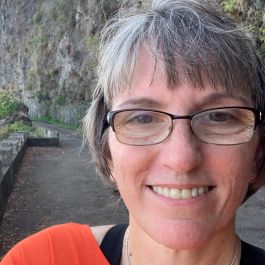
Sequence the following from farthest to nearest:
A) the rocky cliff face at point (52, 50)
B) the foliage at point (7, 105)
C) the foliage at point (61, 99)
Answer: the foliage at point (61, 99), the rocky cliff face at point (52, 50), the foliage at point (7, 105)

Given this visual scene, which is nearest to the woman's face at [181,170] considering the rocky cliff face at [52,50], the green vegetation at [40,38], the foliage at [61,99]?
the rocky cliff face at [52,50]

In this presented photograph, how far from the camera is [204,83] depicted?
137 centimetres

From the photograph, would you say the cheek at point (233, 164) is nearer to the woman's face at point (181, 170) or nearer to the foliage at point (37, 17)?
the woman's face at point (181, 170)

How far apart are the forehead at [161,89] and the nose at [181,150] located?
0.28 ft

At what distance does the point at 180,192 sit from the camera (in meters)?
1.37

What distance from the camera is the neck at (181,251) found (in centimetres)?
150

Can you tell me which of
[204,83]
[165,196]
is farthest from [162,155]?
[204,83]

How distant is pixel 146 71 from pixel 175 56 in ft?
0.32

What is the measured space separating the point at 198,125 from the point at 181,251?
0.42 metres

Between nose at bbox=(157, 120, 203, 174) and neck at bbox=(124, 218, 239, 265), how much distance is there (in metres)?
0.29

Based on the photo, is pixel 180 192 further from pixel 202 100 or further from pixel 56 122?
pixel 56 122

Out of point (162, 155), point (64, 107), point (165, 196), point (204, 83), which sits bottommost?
point (64, 107)

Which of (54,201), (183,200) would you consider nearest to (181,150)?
(183,200)

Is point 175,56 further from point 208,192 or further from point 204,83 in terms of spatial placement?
point 208,192
